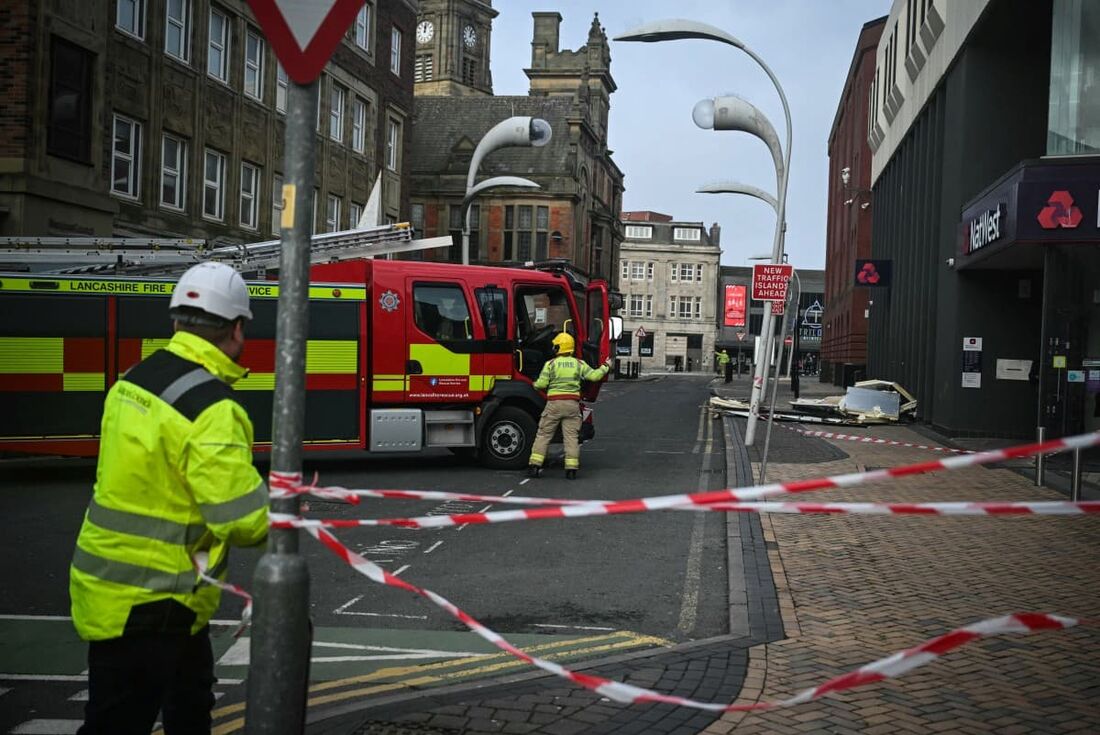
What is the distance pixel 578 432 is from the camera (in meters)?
13.9

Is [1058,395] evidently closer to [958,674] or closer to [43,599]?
Answer: [958,674]

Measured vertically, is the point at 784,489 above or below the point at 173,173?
below

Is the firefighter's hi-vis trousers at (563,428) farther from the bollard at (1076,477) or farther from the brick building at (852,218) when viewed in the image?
the brick building at (852,218)

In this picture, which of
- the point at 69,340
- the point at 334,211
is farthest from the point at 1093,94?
the point at 334,211

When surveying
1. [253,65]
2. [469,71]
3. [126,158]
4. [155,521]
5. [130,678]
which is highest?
[469,71]

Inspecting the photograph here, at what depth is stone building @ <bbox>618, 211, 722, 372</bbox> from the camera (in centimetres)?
11119

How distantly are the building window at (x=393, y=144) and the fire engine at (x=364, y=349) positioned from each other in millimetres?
22050

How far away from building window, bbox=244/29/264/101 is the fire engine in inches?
537

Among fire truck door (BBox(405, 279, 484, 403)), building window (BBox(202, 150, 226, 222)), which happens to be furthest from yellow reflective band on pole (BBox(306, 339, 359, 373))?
building window (BBox(202, 150, 226, 222))

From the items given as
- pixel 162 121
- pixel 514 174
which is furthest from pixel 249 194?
pixel 514 174

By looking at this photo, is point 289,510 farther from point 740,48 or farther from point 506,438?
point 740,48

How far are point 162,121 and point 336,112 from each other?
31.7 ft

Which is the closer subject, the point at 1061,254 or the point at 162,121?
the point at 1061,254

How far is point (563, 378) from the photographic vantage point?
44.5 ft
